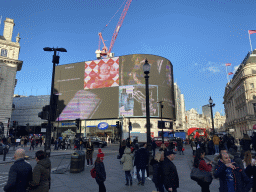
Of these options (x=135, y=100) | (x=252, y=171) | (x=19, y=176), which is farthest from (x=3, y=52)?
(x=252, y=171)

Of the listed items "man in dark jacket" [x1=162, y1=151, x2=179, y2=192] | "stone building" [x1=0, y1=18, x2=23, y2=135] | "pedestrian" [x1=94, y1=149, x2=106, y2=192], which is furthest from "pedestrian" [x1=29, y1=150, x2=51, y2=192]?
"stone building" [x1=0, y1=18, x2=23, y2=135]

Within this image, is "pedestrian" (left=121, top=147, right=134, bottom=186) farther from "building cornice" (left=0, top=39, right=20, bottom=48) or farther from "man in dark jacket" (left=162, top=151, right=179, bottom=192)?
"building cornice" (left=0, top=39, right=20, bottom=48)

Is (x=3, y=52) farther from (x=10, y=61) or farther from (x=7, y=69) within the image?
(x=7, y=69)

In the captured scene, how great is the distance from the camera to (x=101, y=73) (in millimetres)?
65250

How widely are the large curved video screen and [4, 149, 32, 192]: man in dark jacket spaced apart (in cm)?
5612

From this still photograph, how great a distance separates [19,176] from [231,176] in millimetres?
4413

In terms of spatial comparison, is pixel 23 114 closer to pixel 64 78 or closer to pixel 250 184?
pixel 64 78

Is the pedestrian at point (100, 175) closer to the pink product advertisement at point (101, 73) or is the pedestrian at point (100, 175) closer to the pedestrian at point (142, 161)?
the pedestrian at point (142, 161)

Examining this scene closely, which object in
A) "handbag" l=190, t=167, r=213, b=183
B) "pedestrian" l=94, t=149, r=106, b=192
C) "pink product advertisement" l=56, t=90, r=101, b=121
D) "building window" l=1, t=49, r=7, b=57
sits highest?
"building window" l=1, t=49, r=7, b=57

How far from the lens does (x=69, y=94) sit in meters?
67.2

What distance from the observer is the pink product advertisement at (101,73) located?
63688 mm

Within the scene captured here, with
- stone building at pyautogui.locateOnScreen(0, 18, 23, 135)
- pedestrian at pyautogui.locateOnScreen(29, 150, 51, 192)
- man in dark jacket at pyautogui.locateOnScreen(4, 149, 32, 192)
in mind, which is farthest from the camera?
stone building at pyautogui.locateOnScreen(0, 18, 23, 135)

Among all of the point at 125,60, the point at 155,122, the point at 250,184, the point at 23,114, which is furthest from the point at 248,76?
the point at 23,114

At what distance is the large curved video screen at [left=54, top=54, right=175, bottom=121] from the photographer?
61.0m
